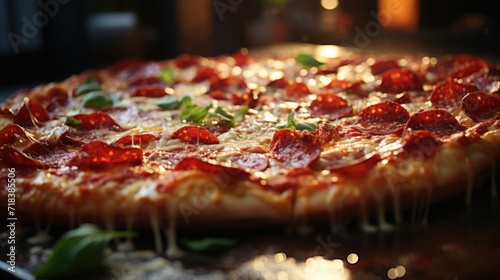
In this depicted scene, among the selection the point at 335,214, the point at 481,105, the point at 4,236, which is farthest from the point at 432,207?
the point at 4,236

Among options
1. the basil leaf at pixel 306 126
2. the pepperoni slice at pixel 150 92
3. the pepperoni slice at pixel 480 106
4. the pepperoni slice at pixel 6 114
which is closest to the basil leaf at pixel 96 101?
the pepperoni slice at pixel 150 92

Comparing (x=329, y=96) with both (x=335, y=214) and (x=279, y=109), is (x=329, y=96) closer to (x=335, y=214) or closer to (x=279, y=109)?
(x=279, y=109)

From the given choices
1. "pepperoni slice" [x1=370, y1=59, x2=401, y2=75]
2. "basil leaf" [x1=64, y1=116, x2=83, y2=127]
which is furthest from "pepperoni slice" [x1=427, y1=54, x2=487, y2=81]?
"basil leaf" [x1=64, y1=116, x2=83, y2=127]

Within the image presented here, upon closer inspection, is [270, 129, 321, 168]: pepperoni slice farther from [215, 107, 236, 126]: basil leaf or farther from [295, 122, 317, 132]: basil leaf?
[215, 107, 236, 126]: basil leaf

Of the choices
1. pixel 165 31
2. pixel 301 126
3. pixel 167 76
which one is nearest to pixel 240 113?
pixel 301 126

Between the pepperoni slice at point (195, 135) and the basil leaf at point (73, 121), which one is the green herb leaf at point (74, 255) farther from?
the basil leaf at point (73, 121)

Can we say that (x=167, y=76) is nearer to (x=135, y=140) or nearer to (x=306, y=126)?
(x=135, y=140)

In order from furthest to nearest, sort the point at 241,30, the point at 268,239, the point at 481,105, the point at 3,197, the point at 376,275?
the point at 241,30
the point at 481,105
the point at 3,197
the point at 268,239
the point at 376,275
